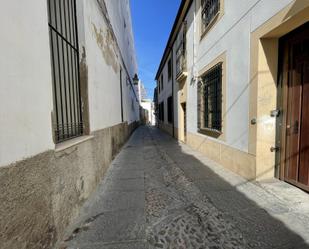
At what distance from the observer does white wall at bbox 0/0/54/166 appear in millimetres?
1429

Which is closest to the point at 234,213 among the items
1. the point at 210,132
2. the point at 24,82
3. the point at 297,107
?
the point at 297,107

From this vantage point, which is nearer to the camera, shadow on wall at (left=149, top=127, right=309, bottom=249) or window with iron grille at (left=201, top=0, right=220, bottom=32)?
shadow on wall at (left=149, top=127, right=309, bottom=249)

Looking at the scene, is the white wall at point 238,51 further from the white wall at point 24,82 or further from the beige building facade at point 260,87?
the white wall at point 24,82

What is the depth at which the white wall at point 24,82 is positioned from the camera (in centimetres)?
143

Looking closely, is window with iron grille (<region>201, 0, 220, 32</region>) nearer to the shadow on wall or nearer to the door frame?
the door frame

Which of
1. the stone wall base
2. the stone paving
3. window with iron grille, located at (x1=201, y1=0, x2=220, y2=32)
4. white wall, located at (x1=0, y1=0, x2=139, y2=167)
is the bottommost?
the stone paving

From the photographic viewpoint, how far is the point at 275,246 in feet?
6.62

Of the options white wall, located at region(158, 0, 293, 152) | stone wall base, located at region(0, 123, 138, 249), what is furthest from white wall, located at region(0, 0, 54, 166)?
white wall, located at region(158, 0, 293, 152)

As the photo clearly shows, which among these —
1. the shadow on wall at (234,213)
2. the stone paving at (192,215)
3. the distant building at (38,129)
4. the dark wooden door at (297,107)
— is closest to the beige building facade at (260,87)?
the dark wooden door at (297,107)

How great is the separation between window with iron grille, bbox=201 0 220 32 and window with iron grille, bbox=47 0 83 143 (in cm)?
367

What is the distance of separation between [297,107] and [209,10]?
4089 mm

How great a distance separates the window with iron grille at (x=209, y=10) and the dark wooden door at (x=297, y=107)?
255 centimetres

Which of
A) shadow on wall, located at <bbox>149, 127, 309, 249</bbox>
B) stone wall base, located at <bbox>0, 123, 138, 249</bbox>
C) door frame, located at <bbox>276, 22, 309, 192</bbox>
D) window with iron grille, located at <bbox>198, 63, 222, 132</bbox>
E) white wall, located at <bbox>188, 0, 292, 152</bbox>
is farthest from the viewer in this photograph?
window with iron grille, located at <bbox>198, 63, 222, 132</bbox>

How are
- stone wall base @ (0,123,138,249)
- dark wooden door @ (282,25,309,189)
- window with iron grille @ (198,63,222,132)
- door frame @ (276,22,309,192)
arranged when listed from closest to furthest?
1. stone wall base @ (0,123,138,249)
2. dark wooden door @ (282,25,309,189)
3. door frame @ (276,22,309,192)
4. window with iron grille @ (198,63,222,132)
